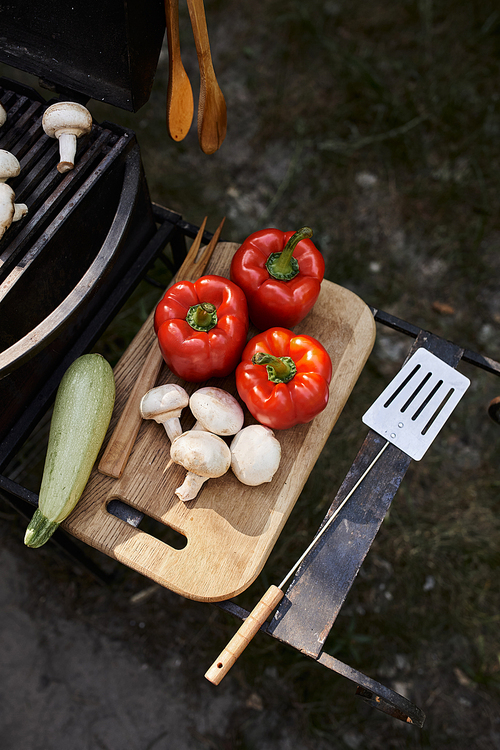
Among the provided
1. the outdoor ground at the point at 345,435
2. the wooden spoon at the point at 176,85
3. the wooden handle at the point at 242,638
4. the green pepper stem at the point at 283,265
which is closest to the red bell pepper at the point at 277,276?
the green pepper stem at the point at 283,265

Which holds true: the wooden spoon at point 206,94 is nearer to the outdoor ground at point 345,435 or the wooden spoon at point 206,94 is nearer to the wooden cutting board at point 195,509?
the wooden cutting board at point 195,509

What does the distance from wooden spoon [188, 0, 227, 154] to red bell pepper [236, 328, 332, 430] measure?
0.80m

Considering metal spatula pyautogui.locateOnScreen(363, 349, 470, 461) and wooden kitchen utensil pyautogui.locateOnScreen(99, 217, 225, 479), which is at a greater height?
metal spatula pyautogui.locateOnScreen(363, 349, 470, 461)

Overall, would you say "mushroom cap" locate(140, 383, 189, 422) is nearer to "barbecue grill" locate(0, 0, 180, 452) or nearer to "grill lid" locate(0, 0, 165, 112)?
"barbecue grill" locate(0, 0, 180, 452)

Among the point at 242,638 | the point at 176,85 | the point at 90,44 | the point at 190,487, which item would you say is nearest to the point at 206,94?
the point at 176,85

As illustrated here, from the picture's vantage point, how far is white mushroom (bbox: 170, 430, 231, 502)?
150 centimetres

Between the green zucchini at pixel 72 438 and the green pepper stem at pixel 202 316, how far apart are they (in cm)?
34

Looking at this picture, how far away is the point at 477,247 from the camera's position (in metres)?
3.24

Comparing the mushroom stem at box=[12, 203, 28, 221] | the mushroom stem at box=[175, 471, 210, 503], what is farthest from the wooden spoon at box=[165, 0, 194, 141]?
the mushroom stem at box=[175, 471, 210, 503]

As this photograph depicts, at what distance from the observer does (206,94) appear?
5.67 ft

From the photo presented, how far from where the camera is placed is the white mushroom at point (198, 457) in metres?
1.50

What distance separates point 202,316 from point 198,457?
46 centimetres

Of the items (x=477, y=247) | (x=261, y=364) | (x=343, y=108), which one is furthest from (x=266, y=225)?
(x=261, y=364)

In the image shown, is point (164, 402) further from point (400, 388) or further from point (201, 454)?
point (400, 388)
